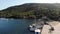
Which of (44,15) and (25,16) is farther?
(25,16)

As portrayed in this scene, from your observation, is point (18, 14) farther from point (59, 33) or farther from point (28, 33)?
point (59, 33)

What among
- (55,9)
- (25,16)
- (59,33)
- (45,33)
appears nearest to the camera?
(59,33)

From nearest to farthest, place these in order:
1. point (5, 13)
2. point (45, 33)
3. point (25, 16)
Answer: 1. point (45, 33)
2. point (25, 16)
3. point (5, 13)

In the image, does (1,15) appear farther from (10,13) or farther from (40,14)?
(40,14)

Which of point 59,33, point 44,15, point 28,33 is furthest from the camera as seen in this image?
point 44,15

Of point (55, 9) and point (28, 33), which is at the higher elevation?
point (55, 9)

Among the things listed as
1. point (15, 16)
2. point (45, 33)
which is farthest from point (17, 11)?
point (45, 33)

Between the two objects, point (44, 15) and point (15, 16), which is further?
point (15, 16)

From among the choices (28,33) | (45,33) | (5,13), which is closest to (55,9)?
(28,33)

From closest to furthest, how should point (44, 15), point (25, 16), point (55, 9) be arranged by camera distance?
point (55, 9), point (44, 15), point (25, 16)
